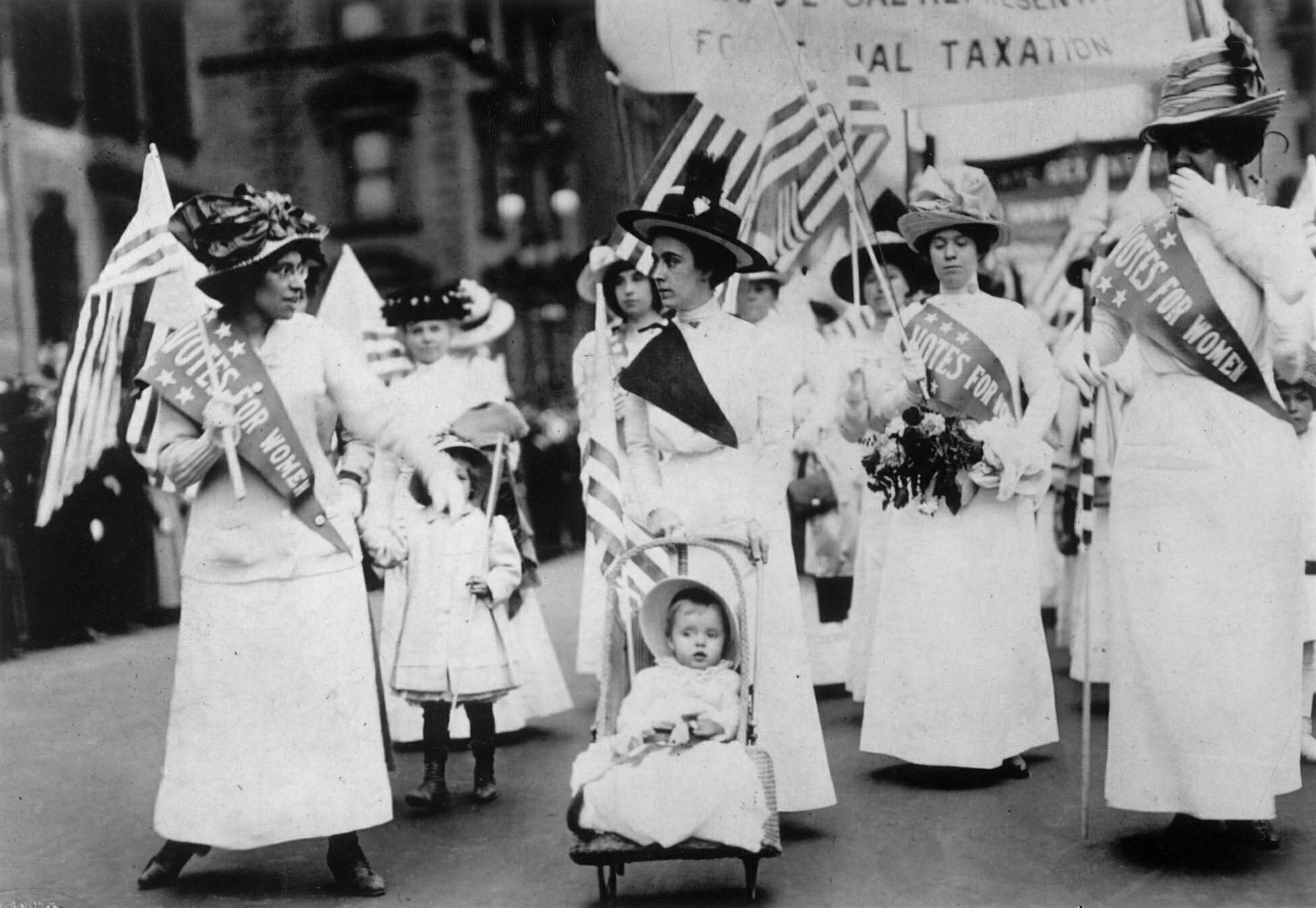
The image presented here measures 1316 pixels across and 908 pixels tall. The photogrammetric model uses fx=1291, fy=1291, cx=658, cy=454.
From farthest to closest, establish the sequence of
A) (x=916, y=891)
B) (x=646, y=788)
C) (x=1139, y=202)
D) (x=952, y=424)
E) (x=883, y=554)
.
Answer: (x=883, y=554) < (x=1139, y=202) < (x=952, y=424) < (x=916, y=891) < (x=646, y=788)

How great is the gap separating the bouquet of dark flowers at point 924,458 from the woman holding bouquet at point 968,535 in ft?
0.05

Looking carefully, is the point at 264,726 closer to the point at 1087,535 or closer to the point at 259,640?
the point at 259,640

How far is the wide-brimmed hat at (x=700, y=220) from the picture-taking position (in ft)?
14.6

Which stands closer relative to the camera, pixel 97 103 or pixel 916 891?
pixel 916 891

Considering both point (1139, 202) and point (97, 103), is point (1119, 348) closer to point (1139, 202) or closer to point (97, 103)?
point (1139, 202)

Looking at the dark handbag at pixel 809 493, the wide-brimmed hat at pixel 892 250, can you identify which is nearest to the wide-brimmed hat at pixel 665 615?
the wide-brimmed hat at pixel 892 250

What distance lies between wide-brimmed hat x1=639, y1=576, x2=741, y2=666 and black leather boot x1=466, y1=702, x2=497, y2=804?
122cm

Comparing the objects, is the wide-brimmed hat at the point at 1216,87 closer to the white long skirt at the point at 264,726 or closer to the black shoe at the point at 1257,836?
the black shoe at the point at 1257,836

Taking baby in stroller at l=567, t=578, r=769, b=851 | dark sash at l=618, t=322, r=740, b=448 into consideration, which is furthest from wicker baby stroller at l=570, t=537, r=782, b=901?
dark sash at l=618, t=322, r=740, b=448

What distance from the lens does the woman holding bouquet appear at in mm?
5012

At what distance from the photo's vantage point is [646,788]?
12.5 feet

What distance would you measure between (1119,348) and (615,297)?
2505 millimetres

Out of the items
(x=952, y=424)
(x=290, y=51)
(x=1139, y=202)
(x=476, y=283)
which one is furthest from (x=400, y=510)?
(x=1139, y=202)

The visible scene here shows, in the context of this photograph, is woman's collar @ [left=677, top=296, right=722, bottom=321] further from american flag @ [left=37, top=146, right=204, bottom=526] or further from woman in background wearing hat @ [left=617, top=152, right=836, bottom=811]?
american flag @ [left=37, top=146, right=204, bottom=526]
